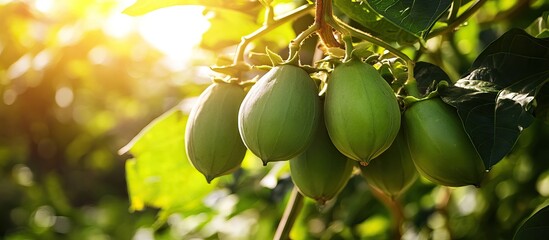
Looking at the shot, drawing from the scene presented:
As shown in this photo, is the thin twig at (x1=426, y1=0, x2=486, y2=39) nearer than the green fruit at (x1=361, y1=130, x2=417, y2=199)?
No

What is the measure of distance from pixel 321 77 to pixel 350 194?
1.10 metres

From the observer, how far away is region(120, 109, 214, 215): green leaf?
59.2 inches

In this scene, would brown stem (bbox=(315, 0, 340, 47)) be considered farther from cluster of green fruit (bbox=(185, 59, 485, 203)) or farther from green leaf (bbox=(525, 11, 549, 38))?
green leaf (bbox=(525, 11, 549, 38))

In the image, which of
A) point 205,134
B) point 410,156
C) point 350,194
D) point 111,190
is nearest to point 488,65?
point 410,156

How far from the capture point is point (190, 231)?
227 centimetres

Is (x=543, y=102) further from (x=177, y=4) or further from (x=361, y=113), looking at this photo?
(x=177, y=4)

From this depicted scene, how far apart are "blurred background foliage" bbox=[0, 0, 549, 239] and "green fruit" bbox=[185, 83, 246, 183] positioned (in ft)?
0.46

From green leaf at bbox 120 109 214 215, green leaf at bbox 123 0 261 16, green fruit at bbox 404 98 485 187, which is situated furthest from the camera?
green leaf at bbox 120 109 214 215

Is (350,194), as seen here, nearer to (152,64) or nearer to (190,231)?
(190,231)

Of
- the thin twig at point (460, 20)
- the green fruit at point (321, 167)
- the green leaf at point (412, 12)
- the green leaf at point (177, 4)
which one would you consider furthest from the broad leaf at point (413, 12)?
the green leaf at point (177, 4)

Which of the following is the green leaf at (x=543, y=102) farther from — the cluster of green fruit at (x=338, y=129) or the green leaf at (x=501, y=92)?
the cluster of green fruit at (x=338, y=129)

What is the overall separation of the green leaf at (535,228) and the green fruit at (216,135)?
41cm

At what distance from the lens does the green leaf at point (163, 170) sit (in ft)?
4.93

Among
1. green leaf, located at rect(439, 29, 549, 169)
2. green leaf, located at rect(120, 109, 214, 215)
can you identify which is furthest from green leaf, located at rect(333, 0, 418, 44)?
green leaf, located at rect(120, 109, 214, 215)
